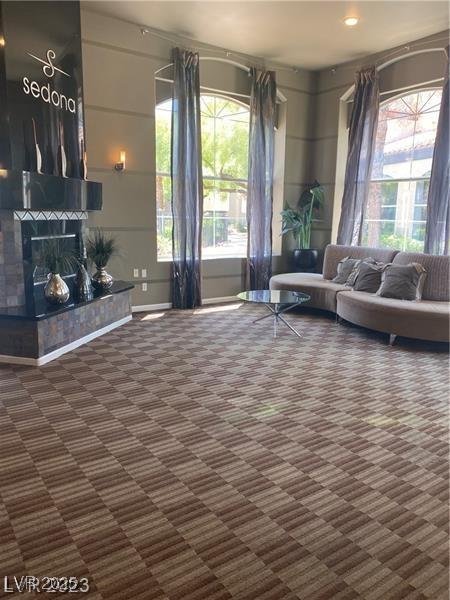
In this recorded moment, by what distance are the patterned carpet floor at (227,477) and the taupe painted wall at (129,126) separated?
2.14 meters

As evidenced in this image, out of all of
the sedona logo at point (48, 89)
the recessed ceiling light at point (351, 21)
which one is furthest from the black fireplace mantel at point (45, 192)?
the recessed ceiling light at point (351, 21)

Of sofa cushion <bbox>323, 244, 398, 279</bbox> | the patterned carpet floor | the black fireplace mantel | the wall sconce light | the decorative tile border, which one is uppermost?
the wall sconce light

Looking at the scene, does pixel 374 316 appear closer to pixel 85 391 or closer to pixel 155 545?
pixel 85 391

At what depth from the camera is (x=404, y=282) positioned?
4906 millimetres

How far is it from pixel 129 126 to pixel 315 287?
314 cm

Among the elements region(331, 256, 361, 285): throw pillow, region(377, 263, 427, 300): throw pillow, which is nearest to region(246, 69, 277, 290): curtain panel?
region(331, 256, 361, 285): throw pillow

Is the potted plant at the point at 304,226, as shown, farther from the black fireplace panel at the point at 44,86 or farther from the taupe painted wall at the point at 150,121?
the black fireplace panel at the point at 44,86

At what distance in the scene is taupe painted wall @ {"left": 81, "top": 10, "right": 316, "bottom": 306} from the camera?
209 inches

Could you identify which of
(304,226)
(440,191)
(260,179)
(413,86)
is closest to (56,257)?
(260,179)

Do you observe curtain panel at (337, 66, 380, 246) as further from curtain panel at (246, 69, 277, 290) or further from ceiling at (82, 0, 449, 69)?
curtain panel at (246, 69, 277, 290)

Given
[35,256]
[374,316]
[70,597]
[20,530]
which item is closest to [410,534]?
[70,597]

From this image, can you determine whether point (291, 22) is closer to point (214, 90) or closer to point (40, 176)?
point (214, 90)

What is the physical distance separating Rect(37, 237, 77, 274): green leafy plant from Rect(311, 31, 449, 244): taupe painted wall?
13.7 feet

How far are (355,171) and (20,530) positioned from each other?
6.09 m
